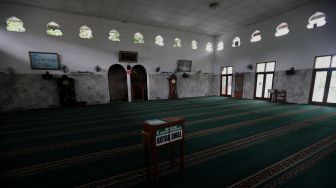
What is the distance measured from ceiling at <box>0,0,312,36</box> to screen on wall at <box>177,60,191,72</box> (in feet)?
7.78

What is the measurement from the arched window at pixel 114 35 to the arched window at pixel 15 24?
354 cm

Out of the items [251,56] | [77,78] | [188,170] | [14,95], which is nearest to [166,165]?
[188,170]

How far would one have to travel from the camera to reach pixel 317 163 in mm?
2074

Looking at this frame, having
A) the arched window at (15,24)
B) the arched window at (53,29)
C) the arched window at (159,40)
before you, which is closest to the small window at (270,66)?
the arched window at (159,40)

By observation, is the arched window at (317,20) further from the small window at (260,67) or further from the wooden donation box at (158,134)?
the wooden donation box at (158,134)

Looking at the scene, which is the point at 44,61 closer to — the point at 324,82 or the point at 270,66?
the point at 270,66

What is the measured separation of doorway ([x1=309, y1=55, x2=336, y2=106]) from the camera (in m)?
6.08

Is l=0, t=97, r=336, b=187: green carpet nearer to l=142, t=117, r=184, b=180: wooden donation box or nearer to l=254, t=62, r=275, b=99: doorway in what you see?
l=142, t=117, r=184, b=180: wooden donation box

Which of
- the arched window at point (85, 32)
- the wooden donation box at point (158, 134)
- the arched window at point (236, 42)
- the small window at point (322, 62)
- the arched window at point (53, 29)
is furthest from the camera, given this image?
the arched window at point (236, 42)

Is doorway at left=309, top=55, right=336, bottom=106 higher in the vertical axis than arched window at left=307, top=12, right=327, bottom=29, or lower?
lower

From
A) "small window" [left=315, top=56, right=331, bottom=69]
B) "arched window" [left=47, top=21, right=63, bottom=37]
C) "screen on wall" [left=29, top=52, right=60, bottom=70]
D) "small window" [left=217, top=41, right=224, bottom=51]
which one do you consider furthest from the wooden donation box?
"small window" [left=217, top=41, right=224, bottom=51]

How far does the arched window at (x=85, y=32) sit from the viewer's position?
24.1 ft

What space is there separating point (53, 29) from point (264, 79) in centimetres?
1119

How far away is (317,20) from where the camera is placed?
6.36 meters
